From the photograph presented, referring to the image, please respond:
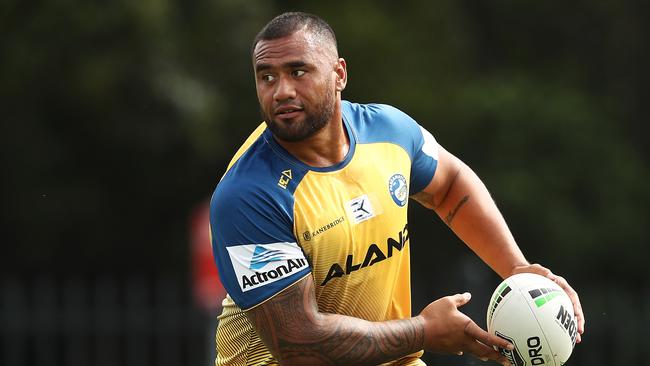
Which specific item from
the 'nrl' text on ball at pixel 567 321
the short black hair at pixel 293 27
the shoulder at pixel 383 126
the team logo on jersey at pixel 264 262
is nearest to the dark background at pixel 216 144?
the shoulder at pixel 383 126

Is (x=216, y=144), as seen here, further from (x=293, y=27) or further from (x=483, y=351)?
(x=483, y=351)

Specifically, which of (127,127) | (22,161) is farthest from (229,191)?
(22,161)

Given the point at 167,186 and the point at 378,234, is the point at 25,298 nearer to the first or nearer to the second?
the point at 167,186

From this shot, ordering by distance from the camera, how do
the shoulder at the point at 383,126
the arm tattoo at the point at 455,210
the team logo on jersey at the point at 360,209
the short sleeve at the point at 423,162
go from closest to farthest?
the team logo on jersey at the point at 360,209
the shoulder at the point at 383,126
the short sleeve at the point at 423,162
the arm tattoo at the point at 455,210

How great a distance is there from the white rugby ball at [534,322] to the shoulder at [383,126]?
0.97 metres

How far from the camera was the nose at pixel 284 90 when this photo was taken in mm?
5648

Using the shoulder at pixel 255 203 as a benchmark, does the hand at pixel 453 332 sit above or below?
below

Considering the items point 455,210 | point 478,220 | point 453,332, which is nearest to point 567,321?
point 453,332

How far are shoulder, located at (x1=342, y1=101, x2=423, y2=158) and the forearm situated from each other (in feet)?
1.26

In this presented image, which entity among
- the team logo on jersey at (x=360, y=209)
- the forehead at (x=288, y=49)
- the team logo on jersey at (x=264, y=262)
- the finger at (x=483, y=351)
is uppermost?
the forehead at (x=288, y=49)

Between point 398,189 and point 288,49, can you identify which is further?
point 398,189

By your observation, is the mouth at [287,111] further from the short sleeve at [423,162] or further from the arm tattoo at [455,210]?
the arm tattoo at [455,210]

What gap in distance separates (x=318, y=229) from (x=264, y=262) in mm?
301

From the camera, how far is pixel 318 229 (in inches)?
225
